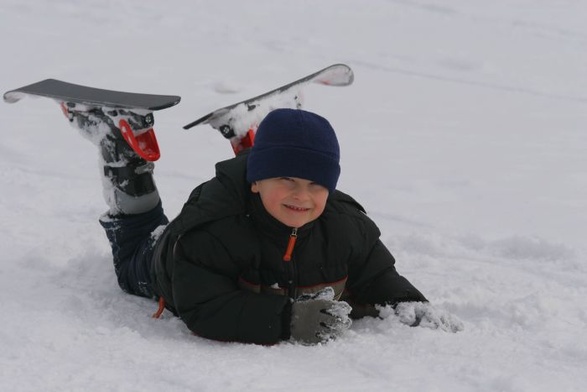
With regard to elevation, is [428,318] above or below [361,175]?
below

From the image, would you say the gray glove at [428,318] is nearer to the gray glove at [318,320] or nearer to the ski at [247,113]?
the gray glove at [318,320]

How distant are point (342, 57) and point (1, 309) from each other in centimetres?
413

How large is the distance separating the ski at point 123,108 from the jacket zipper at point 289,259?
602mm

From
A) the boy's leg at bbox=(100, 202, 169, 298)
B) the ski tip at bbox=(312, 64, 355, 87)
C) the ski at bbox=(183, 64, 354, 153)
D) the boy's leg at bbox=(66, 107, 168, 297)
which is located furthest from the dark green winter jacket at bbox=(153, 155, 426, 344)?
the ski tip at bbox=(312, 64, 355, 87)

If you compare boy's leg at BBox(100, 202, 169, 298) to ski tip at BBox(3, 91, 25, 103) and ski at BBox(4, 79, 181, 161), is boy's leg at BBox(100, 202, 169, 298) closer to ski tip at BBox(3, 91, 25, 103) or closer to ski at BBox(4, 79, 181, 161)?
ski at BBox(4, 79, 181, 161)

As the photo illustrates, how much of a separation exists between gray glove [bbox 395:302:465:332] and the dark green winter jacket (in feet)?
0.23

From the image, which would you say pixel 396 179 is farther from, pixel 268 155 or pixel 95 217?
pixel 268 155

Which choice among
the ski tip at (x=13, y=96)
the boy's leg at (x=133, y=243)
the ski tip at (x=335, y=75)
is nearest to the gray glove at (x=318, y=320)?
the boy's leg at (x=133, y=243)

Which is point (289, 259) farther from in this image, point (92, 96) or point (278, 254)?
point (92, 96)

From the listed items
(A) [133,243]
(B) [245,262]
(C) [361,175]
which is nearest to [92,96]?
(A) [133,243]

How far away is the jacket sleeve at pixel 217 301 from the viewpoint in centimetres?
239

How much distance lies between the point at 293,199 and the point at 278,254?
0.18 meters

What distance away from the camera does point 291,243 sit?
249 cm

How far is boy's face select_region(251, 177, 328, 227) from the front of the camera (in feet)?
7.95
